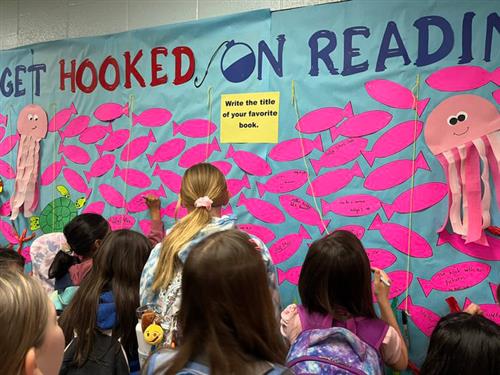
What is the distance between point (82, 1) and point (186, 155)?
110cm

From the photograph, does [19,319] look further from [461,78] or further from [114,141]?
[114,141]

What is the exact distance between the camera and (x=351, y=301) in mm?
1377

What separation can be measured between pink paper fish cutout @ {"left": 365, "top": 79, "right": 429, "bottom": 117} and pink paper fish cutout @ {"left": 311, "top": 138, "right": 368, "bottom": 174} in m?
0.17

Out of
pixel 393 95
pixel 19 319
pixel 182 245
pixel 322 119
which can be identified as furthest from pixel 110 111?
pixel 19 319

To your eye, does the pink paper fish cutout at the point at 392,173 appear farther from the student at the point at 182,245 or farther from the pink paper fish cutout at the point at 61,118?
the pink paper fish cutout at the point at 61,118

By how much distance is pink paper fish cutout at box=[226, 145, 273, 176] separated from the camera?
7.00 ft

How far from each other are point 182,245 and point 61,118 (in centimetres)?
160

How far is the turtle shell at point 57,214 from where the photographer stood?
278 centimetres

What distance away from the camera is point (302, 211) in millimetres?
2043

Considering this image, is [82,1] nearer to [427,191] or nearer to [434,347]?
[427,191]

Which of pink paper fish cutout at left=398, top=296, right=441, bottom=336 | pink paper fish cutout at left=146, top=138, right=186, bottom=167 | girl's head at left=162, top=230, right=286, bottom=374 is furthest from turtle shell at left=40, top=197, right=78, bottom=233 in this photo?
girl's head at left=162, top=230, right=286, bottom=374

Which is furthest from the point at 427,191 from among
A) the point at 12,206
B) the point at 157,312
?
the point at 12,206

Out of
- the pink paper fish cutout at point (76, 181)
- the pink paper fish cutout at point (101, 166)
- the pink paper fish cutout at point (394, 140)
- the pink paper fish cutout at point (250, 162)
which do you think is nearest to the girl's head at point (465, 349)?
the pink paper fish cutout at point (394, 140)

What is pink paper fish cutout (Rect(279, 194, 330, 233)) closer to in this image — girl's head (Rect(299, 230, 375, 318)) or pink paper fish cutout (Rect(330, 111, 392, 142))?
pink paper fish cutout (Rect(330, 111, 392, 142))
